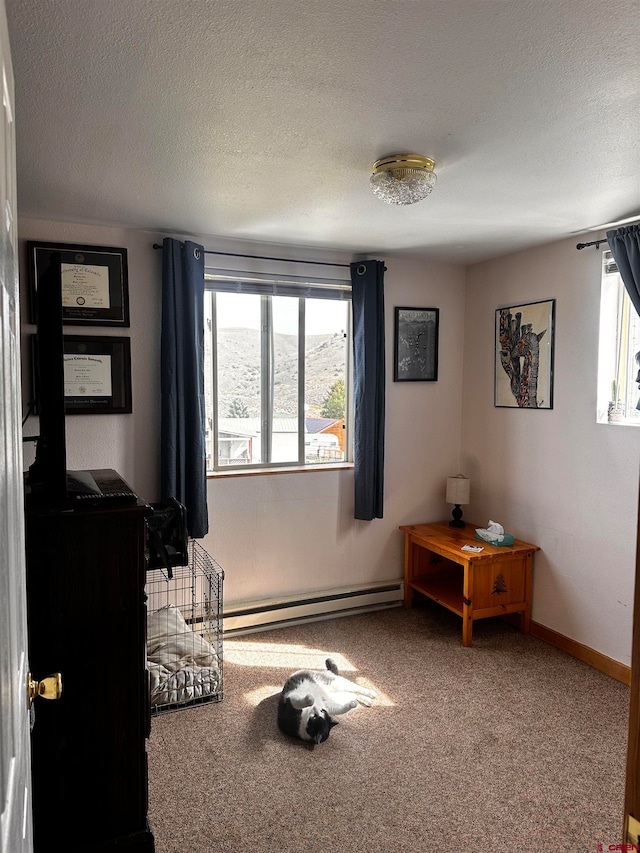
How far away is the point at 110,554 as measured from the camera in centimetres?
172

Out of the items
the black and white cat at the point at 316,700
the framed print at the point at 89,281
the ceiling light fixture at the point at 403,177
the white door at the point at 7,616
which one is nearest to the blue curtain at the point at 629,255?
the ceiling light fixture at the point at 403,177

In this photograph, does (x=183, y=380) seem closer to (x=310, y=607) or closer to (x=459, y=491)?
(x=310, y=607)

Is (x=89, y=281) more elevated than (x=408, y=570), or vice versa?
(x=89, y=281)

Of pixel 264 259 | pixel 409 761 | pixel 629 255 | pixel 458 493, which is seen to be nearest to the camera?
pixel 409 761

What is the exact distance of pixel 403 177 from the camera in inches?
85.6

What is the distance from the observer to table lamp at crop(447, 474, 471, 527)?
402 cm

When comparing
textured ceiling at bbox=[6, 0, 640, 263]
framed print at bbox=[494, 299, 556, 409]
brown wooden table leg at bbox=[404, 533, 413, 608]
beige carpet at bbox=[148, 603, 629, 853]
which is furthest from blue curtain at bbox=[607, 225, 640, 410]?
brown wooden table leg at bbox=[404, 533, 413, 608]

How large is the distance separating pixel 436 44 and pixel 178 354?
7.26ft

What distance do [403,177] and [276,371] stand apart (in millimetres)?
1827

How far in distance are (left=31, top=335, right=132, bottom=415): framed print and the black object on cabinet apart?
1615mm

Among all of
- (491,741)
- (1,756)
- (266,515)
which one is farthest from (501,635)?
(1,756)

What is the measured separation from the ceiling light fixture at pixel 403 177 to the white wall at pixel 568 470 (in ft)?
4.87

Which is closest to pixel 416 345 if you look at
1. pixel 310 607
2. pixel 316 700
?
pixel 310 607

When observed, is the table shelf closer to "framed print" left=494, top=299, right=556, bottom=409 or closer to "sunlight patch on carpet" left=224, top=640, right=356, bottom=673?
"sunlight patch on carpet" left=224, top=640, right=356, bottom=673
